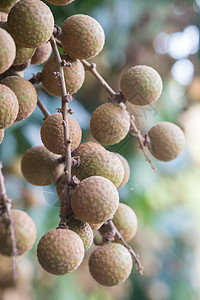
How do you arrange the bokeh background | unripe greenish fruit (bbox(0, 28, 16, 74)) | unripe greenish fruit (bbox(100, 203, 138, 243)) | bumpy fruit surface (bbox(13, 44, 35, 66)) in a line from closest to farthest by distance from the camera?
unripe greenish fruit (bbox(0, 28, 16, 74)), bumpy fruit surface (bbox(13, 44, 35, 66)), unripe greenish fruit (bbox(100, 203, 138, 243)), the bokeh background

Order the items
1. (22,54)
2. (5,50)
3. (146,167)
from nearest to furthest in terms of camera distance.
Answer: (5,50), (22,54), (146,167)

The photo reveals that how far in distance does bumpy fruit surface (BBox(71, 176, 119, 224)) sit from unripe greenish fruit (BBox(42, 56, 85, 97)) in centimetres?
19

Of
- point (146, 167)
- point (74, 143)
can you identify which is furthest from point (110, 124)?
point (146, 167)

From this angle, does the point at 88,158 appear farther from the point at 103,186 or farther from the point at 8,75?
the point at 8,75

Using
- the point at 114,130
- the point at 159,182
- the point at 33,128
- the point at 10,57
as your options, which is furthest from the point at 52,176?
the point at 159,182

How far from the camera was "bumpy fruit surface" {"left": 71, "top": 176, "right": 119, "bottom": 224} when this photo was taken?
485 mm

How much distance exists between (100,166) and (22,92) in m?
0.16

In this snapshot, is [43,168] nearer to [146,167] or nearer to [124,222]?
[124,222]

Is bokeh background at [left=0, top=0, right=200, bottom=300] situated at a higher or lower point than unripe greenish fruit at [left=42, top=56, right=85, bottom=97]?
lower

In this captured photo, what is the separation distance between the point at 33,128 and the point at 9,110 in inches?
27.1

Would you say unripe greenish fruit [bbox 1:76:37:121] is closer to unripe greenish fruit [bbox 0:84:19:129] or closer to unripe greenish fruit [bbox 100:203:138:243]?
unripe greenish fruit [bbox 0:84:19:129]

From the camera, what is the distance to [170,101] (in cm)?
155

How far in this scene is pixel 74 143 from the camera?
572mm

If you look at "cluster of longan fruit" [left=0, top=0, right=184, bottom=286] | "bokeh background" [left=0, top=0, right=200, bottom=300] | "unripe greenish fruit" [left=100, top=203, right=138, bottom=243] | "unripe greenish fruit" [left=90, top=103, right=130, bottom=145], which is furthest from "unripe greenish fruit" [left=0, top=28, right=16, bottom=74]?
"bokeh background" [left=0, top=0, right=200, bottom=300]
